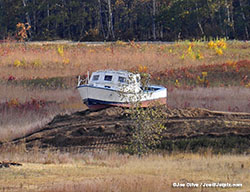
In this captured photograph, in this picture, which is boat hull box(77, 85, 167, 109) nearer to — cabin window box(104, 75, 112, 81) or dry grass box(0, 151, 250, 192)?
cabin window box(104, 75, 112, 81)

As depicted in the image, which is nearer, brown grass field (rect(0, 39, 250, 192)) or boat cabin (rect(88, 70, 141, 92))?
brown grass field (rect(0, 39, 250, 192))

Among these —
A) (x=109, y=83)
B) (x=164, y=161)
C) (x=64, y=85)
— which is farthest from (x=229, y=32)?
(x=164, y=161)

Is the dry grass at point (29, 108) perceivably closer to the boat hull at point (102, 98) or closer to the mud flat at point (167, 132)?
the mud flat at point (167, 132)

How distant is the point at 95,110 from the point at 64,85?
936 centimetres

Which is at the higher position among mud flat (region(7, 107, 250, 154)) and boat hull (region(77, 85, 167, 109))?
boat hull (region(77, 85, 167, 109))

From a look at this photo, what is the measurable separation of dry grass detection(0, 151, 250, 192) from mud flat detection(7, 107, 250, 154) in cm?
255

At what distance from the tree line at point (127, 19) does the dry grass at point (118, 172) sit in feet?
141

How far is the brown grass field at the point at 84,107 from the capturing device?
14397mm

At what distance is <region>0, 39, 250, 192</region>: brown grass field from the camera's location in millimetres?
14397

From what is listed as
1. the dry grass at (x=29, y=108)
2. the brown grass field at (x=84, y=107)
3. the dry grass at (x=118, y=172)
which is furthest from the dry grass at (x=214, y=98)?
the dry grass at (x=118, y=172)

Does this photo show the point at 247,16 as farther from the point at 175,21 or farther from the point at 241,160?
the point at 241,160

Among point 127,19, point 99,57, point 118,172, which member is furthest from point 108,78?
point 127,19

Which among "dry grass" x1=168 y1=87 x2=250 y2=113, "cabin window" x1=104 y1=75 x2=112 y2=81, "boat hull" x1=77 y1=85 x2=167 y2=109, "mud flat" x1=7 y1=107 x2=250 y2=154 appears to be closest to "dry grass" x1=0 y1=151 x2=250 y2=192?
Result: "mud flat" x1=7 y1=107 x2=250 y2=154

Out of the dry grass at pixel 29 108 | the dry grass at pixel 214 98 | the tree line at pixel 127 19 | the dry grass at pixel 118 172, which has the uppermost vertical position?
the tree line at pixel 127 19
